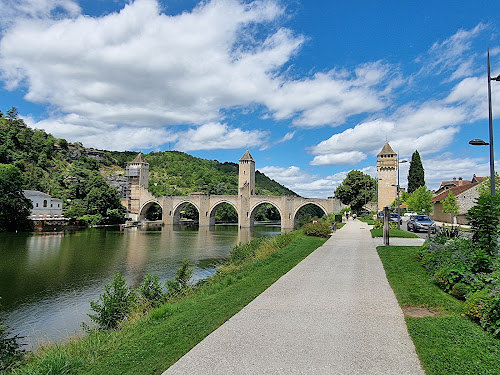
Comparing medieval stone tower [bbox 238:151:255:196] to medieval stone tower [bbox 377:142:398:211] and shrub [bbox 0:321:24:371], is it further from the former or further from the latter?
shrub [bbox 0:321:24:371]

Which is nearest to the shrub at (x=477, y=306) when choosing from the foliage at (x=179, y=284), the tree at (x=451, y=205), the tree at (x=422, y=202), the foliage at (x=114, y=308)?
the foliage at (x=114, y=308)

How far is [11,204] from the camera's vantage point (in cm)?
4478

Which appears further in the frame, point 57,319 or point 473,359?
point 57,319

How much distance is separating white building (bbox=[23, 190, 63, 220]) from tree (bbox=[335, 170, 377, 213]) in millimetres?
45510

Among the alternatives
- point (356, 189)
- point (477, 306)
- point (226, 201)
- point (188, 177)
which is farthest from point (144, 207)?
point (477, 306)

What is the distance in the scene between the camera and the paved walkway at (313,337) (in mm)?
4297

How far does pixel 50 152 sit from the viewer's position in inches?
3738

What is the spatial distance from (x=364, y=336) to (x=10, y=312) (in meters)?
12.2

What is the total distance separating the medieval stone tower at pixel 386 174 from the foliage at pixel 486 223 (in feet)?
195

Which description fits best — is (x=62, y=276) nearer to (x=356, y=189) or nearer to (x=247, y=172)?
(x=356, y=189)

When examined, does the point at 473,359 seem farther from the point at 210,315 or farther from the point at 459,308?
the point at 210,315

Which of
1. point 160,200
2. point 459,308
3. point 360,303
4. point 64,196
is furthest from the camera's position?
point 160,200

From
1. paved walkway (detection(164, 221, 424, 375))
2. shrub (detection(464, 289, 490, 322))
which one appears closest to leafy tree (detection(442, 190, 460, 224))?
paved walkway (detection(164, 221, 424, 375))

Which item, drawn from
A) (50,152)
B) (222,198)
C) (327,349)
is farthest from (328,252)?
(50,152)
